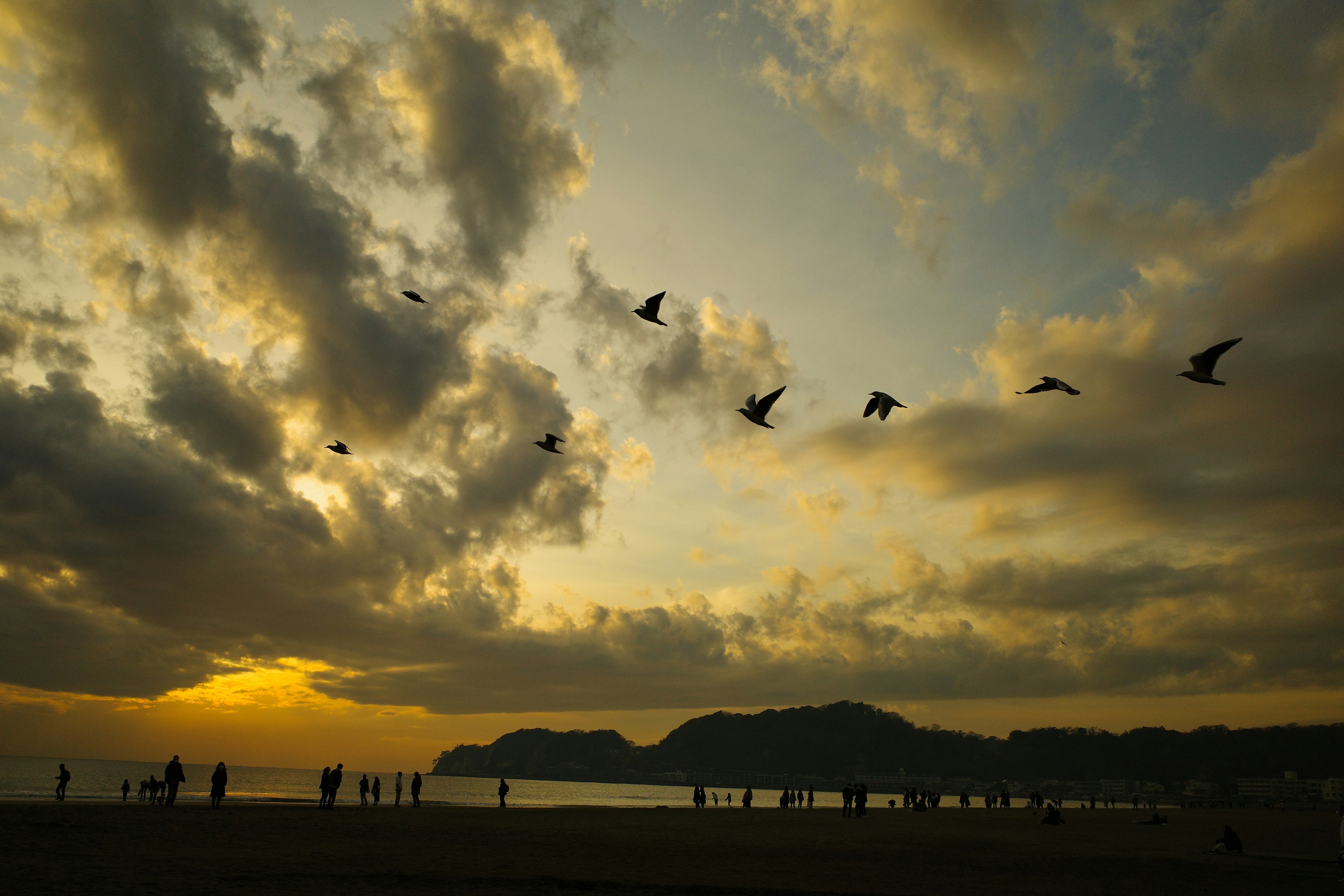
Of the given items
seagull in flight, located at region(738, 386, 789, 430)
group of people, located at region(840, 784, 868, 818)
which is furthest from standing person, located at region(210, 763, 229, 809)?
group of people, located at region(840, 784, 868, 818)

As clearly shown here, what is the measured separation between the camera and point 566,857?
22578 mm

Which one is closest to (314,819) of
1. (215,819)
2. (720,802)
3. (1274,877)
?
(215,819)

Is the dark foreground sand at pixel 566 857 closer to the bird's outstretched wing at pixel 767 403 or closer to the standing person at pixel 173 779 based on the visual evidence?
the standing person at pixel 173 779

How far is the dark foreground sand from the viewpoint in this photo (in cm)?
1681

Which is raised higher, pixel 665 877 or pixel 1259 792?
pixel 665 877

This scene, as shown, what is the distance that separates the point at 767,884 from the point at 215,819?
21.3m

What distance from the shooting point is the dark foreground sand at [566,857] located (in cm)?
1681

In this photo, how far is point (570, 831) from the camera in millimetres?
Result: 32094

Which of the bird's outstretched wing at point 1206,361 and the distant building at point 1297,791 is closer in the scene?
the bird's outstretched wing at point 1206,361

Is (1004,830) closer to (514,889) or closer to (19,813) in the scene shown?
(514,889)

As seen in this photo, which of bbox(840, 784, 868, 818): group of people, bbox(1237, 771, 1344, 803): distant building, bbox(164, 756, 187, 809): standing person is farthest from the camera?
bbox(1237, 771, 1344, 803): distant building

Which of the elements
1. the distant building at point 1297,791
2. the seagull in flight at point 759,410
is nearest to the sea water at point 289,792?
the seagull in flight at point 759,410

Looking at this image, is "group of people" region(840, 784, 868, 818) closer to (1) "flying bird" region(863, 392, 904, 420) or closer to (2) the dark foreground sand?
(2) the dark foreground sand

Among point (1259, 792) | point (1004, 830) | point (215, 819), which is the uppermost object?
point (215, 819)
